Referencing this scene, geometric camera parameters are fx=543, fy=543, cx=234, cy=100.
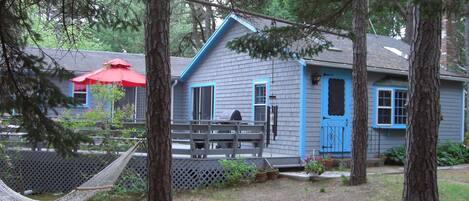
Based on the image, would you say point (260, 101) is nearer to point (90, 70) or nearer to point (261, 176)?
point (261, 176)

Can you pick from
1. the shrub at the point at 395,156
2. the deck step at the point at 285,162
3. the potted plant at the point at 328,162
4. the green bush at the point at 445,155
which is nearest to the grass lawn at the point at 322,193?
the deck step at the point at 285,162

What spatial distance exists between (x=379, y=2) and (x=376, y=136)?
A: 9168 mm

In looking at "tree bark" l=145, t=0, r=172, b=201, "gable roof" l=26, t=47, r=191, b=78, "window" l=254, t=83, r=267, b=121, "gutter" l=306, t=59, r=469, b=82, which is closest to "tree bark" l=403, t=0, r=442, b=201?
"tree bark" l=145, t=0, r=172, b=201

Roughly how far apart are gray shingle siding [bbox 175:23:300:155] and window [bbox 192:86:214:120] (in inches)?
10.8

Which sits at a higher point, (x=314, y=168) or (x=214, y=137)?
(x=214, y=137)

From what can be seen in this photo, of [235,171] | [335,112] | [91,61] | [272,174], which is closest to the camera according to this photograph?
[235,171]

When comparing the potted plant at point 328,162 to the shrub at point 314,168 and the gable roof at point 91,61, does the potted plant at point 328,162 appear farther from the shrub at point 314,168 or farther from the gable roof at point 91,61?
the gable roof at point 91,61

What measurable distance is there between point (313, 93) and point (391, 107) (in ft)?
8.58

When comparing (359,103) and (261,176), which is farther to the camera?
(261,176)

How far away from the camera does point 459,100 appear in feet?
52.4

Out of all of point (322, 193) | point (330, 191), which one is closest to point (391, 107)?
point (330, 191)

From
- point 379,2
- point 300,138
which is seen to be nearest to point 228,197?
point 300,138

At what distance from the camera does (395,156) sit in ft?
45.2

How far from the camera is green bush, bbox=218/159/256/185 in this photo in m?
11.1
